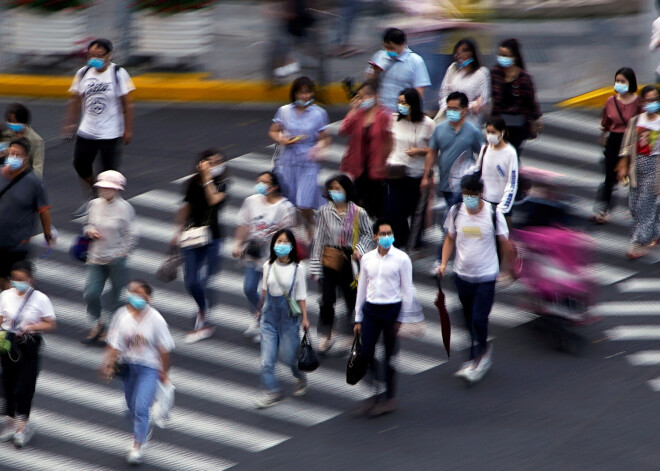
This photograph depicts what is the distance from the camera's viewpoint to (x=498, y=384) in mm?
12531

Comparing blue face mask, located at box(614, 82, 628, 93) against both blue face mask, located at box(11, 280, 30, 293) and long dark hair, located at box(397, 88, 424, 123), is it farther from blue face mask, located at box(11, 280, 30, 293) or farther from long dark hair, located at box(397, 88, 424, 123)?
blue face mask, located at box(11, 280, 30, 293)

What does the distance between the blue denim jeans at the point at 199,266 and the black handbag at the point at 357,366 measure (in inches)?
76.2

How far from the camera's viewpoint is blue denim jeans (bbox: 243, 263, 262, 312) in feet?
42.8

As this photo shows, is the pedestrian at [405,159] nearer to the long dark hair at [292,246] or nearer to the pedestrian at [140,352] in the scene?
the long dark hair at [292,246]

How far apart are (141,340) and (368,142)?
3.66 m

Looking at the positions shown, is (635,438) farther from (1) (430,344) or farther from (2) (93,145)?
(2) (93,145)

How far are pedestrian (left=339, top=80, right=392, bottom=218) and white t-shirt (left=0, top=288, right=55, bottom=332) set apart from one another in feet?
12.0

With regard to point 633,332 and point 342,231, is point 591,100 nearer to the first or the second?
point 633,332

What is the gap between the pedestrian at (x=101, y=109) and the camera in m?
15.0

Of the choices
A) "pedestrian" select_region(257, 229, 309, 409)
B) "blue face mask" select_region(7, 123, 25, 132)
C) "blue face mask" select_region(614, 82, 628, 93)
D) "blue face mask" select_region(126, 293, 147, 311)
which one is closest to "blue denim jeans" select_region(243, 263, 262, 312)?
"pedestrian" select_region(257, 229, 309, 409)

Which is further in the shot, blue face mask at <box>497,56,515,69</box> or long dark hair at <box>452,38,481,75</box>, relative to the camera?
long dark hair at <box>452,38,481,75</box>

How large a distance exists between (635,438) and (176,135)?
815 cm

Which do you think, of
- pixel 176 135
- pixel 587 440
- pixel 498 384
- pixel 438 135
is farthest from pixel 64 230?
pixel 587 440

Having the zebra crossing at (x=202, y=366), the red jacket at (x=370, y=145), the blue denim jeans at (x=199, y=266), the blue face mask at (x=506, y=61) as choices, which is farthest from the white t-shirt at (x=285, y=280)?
the blue face mask at (x=506, y=61)
